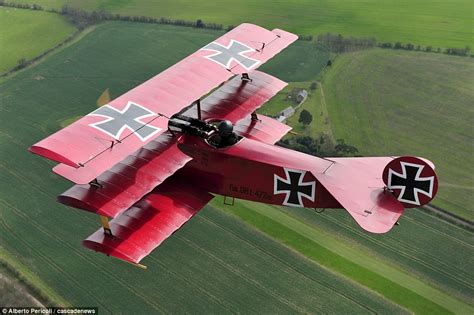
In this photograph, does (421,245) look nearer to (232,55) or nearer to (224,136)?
(232,55)

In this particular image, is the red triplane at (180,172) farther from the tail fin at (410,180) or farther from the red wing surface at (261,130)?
the red wing surface at (261,130)

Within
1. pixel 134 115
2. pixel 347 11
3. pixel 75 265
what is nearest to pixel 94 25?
pixel 347 11

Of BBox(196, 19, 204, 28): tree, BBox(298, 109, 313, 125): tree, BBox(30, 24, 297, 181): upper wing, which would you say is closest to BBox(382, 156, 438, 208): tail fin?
BBox(30, 24, 297, 181): upper wing

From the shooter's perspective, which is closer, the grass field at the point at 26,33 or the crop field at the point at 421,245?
the crop field at the point at 421,245

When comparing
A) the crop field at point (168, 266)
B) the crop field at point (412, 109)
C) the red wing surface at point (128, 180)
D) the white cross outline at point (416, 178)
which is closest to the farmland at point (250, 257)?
the crop field at point (168, 266)

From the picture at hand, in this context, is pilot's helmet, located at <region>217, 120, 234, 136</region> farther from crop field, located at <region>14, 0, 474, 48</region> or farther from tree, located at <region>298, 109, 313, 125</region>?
crop field, located at <region>14, 0, 474, 48</region>

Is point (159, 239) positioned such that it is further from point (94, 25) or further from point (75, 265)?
point (94, 25)
